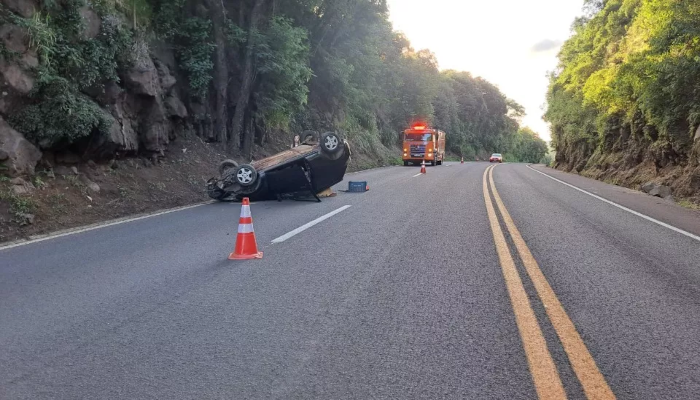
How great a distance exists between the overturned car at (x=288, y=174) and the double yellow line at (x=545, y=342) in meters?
6.96

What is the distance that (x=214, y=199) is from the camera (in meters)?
13.6

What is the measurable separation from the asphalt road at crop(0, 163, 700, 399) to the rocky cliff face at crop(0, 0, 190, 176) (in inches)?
135

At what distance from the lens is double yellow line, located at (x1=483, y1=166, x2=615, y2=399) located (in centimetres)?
303

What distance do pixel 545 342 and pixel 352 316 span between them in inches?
59.0

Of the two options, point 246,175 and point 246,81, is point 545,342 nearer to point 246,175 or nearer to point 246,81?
point 246,175

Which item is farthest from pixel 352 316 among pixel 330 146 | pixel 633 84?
pixel 633 84

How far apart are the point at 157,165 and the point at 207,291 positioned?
10.5 metres

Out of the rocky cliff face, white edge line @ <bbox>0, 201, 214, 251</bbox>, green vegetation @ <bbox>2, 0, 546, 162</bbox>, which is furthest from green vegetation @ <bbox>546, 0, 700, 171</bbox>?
the rocky cliff face

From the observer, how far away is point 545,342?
3.69 meters

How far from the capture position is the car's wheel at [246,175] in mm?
12507

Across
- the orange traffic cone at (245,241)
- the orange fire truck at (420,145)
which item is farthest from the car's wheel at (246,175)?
the orange fire truck at (420,145)

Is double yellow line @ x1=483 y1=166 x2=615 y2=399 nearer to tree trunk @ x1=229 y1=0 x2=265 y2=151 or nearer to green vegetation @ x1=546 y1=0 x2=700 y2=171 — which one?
green vegetation @ x1=546 y1=0 x2=700 y2=171

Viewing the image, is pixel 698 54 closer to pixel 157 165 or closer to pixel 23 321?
pixel 157 165

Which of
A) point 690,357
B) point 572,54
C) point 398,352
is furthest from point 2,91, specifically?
point 572,54
